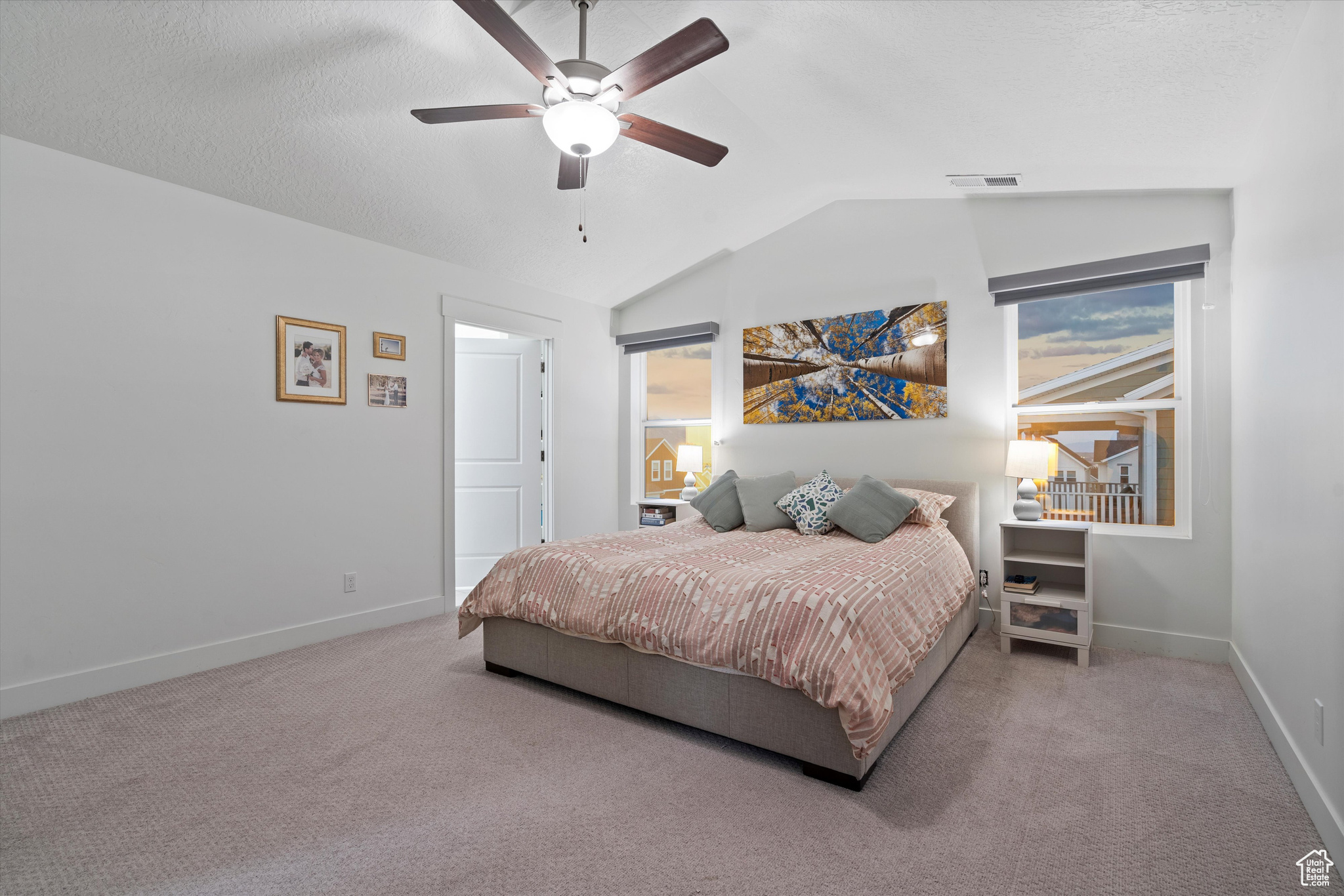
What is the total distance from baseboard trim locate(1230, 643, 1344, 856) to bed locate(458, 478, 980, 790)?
1.08 meters

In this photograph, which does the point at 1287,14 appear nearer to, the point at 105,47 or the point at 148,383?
the point at 105,47

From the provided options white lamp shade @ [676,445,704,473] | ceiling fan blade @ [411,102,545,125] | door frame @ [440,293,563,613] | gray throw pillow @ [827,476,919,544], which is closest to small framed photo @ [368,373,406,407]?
door frame @ [440,293,563,613]

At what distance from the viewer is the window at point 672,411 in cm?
508

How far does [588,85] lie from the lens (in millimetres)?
2191

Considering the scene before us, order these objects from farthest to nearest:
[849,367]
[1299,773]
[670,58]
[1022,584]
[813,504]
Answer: [849,367]
[813,504]
[1022,584]
[670,58]
[1299,773]

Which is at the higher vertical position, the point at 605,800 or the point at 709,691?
the point at 709,691

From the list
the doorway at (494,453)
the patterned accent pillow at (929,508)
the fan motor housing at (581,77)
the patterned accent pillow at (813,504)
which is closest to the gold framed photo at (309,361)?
the doorway at (494,453)

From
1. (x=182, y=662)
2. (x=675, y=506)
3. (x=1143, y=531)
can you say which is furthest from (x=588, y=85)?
(x=1143, y=531)

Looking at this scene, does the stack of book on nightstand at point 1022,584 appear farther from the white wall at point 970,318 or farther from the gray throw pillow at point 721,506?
the gray throw pillow at point 721,506

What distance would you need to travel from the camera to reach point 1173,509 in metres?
3.27

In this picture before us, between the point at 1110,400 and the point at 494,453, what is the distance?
13.5 feet

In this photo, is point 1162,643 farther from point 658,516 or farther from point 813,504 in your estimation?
point 658,516

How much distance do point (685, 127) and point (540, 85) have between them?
83cm

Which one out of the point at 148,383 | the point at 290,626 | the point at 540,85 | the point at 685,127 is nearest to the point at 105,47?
the point at 148,383
